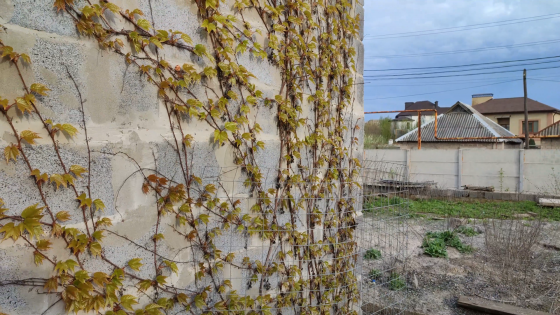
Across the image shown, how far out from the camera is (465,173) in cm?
1206

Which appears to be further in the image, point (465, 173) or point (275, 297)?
point (465, 173)

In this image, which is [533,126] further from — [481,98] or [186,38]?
[186,38]

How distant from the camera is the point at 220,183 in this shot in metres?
2.12

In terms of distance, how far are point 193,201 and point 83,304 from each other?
2.17 ft

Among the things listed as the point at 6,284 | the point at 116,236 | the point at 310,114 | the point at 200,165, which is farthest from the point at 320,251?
the point at 6,284

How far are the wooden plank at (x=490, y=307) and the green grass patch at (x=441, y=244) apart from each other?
56.8 inches

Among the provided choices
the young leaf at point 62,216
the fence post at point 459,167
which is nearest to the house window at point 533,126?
the fence post at point 459,167

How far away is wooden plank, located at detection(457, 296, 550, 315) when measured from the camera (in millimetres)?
3342

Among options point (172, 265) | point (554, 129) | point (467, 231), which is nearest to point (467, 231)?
point (467, 231)

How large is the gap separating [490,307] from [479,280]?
3.29ft

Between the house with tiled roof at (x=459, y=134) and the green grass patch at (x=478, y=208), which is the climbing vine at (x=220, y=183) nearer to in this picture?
the green grass patch at (x=478, y=208)

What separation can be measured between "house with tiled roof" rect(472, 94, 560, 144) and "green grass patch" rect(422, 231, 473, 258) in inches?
1263

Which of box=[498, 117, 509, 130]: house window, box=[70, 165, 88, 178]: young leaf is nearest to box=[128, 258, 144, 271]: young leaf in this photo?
box=[70, 165, 88, 178]: young leaf

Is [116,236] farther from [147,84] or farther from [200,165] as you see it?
[147,84]
